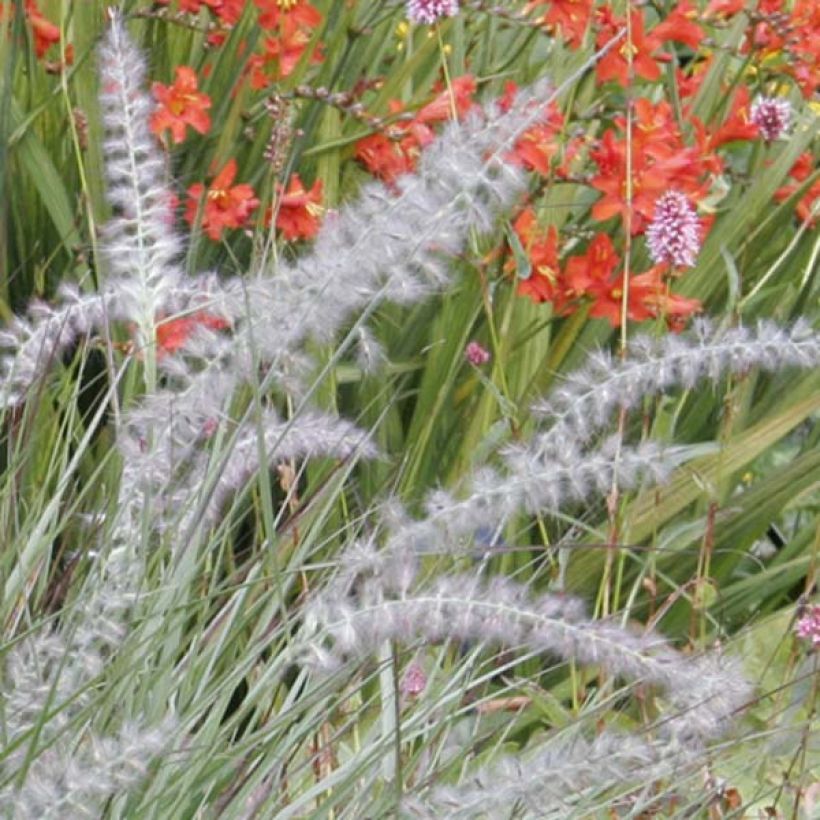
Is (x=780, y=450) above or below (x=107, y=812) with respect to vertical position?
below

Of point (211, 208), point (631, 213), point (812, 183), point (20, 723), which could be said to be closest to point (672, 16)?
point (812, 183)

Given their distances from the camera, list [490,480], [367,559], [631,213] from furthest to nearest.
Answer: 1. [631,213]
2. [490,480]
3. [367,559]

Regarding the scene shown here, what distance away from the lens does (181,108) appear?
9.23 ft

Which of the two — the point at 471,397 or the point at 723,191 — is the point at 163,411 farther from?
the point at 723,191

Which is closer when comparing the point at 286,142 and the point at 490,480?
the point at 490,480

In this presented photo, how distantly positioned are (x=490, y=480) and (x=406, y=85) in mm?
1744

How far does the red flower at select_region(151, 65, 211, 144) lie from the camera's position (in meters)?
2.75

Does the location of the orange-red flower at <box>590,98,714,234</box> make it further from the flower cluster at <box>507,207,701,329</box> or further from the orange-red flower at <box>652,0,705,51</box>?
the orange-red flower at <box>652,0,705,51</box>

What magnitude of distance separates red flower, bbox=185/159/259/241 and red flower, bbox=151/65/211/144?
0.08m

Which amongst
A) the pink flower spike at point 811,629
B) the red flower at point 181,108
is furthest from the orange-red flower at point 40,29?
the pink flower spike at point 811,629

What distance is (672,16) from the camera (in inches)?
117

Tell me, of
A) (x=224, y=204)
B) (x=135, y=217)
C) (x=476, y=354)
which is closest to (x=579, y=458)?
(x=135, y=217)

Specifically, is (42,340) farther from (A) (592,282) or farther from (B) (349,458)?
(A) (592,282)

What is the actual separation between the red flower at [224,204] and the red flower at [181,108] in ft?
0.26
